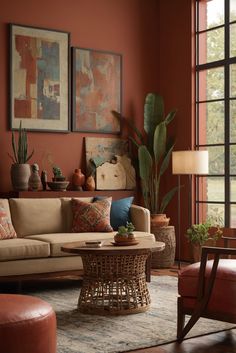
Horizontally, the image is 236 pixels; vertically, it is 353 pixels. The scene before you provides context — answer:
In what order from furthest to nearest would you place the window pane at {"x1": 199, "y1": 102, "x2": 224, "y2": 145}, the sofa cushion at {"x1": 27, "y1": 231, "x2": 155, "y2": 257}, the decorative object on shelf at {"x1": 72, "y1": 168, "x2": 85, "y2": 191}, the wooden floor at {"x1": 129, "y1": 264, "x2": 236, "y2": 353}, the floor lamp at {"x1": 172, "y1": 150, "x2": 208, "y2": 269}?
the window pane at {"x1": 199, "y1": 102, "x2": 224, "y2": 145}
the decorative object on shelf at {"x1": 72, "y1": 168, "x2": 85, "y2": 191}
the floor lamp at {"x1": 172, "y1": 150, "x2": 208, "y2": 269}
the sofa cushion at {"x1": 27, "y1": 231, "x2": 155, "y2": 257}
the wooden floor at {"x1": 129, "y1": 264, "x2": 236, "y2": 353}

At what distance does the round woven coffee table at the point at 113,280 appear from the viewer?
4.62m

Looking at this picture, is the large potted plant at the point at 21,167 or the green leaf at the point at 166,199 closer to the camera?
the large potted plant at the point at 21,167

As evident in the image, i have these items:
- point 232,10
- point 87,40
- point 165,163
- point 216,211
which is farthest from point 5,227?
point 232,10

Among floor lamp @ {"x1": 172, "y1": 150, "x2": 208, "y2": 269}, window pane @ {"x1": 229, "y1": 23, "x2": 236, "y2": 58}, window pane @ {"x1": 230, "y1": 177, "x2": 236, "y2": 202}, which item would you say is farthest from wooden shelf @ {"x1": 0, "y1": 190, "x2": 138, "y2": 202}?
window pane @ {"x1": 229, "y1": 23, "x2": 236, "y2": 58}

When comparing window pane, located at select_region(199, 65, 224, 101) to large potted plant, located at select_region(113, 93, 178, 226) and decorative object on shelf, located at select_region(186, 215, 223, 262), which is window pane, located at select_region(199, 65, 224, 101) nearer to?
large potted plant, located at select_region(113, 93, 178, 226)

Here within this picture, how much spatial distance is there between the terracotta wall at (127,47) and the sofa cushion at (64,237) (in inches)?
50.5

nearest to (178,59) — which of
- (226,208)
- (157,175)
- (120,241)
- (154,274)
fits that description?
(157,175)

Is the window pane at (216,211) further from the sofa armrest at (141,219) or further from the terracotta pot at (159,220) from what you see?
the sofa armrest at (141,219)

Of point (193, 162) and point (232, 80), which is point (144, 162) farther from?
point (232, 80)

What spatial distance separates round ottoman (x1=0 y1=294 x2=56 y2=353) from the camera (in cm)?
271

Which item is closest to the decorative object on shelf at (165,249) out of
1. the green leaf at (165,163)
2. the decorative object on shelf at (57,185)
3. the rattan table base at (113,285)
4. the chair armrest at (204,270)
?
the green leaf at (165,163)

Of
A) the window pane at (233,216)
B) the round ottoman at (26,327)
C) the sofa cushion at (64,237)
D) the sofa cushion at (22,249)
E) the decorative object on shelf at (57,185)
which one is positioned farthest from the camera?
the window pane at (233,216)

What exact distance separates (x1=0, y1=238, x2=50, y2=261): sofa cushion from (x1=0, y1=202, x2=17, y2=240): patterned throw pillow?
174 mm

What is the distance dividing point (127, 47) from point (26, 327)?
5.57m
